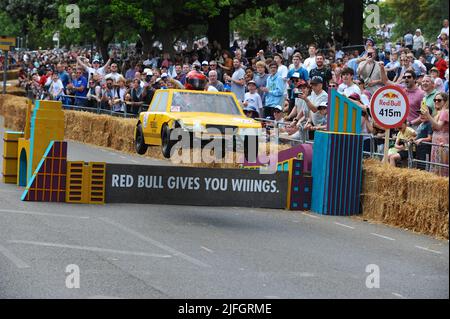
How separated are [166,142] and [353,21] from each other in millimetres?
21932

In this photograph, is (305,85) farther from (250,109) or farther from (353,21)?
(353,21)

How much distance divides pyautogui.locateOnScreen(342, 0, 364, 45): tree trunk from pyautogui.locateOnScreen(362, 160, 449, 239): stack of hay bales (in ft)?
81.7

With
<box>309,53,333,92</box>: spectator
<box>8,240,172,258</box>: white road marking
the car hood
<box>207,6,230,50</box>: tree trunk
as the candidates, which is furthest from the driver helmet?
<box>207,6,230,50</box>: tree trunk

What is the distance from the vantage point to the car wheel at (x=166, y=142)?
73.1ft

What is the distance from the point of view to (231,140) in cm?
2186

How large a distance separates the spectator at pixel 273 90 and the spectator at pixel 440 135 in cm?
753

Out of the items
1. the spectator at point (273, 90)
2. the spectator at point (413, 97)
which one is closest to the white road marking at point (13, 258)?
the spectator at point (413, 97)

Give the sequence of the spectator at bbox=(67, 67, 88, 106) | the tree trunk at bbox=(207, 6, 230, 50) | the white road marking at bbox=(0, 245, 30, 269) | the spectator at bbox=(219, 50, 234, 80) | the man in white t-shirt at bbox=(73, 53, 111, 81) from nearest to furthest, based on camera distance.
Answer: the white road marking at bbox=(0, 245, 30, 269) < the spectator at bbox=(219, 50, 234, 80) < the man in white t-shirt at bbox=(73, 53, 111, 81) < the spectator at bbox=(67, 67, 88, 106) < the tree trunk at bbox=(207, 6, 230, 50)

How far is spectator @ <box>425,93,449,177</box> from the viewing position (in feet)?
53.9

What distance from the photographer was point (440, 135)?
55.5 feet

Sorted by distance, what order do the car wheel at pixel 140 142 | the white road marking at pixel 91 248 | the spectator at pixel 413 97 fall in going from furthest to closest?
the car wheel at pixel 140 142 < the spectator at pixel 413 97 < the white road marking at pixel 91 248

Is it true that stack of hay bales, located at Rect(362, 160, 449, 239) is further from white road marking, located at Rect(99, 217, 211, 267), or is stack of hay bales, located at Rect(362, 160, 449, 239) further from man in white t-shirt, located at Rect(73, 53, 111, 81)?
man in white t-shirt, located at Rect(73, 53, 111, 81)

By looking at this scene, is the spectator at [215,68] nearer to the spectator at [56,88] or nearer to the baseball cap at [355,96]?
the spectator at [56,88]
